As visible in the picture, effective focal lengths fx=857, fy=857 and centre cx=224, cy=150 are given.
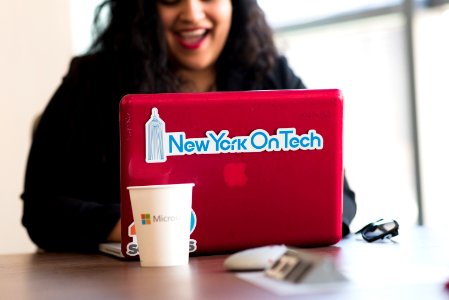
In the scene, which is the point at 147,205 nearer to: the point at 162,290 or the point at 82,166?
the point at 162,290

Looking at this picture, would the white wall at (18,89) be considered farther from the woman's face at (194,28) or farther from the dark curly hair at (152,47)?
the woman's face at (194,28)

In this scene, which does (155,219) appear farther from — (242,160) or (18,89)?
(18,89)

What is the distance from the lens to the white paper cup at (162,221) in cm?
127

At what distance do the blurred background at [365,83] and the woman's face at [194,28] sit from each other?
165cm

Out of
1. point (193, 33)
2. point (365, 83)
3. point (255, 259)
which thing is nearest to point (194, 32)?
point (193, 33)

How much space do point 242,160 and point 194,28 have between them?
3.20 ft

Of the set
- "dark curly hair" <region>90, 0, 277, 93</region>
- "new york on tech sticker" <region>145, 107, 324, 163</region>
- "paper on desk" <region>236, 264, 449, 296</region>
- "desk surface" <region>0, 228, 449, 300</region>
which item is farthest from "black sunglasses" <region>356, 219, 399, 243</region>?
"dark curly hair" <region>90, 0, 277, 93</region>

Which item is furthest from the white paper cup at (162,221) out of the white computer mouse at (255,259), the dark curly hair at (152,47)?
the dark curly hair at (152,47)

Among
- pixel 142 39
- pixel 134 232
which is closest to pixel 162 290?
pixel 134 232

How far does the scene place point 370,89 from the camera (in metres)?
3.97

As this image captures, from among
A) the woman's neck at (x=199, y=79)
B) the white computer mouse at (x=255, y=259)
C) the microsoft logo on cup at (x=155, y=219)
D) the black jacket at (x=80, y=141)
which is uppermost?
the woman's neck at (x=199, y=79)

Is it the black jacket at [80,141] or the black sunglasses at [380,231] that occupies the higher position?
the black jacket at [80,141]

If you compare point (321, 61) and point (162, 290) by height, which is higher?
point (321, 61)

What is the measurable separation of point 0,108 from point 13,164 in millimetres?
265
